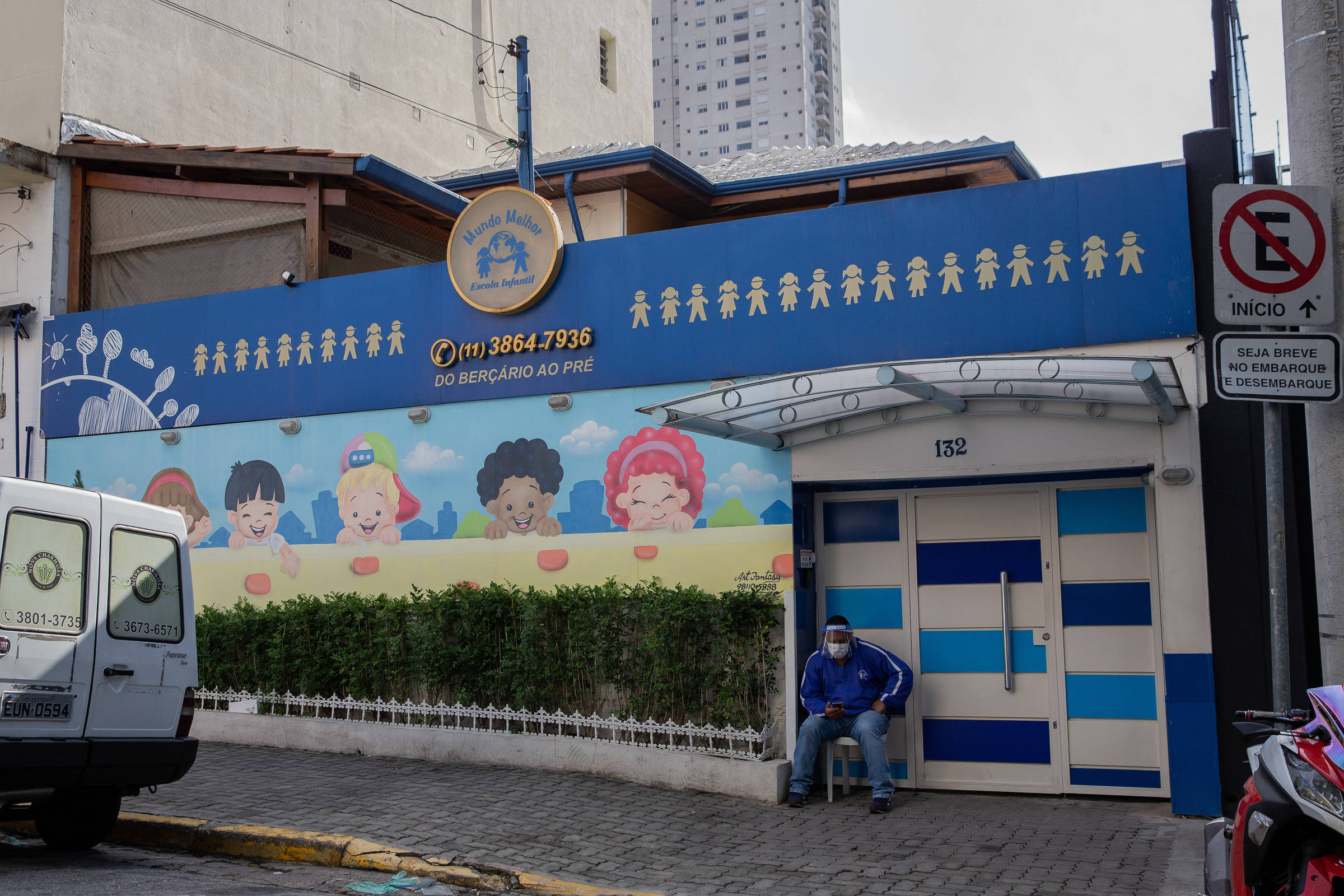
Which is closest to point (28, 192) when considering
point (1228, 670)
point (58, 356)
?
point (58, 356)

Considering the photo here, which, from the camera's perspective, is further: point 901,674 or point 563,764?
point 563,764

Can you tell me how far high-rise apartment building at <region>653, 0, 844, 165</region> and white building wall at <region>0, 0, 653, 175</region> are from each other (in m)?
78.1

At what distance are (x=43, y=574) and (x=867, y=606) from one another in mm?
5937

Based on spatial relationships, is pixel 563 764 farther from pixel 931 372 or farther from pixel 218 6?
pixel 218 6

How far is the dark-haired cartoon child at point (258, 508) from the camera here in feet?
37.6

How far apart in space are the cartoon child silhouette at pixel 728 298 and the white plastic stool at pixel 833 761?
3.64 m

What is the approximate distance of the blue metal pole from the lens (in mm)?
12711

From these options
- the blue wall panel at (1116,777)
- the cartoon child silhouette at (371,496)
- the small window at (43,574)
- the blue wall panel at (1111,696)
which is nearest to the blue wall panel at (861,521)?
the blue wall panel at (1111,696)

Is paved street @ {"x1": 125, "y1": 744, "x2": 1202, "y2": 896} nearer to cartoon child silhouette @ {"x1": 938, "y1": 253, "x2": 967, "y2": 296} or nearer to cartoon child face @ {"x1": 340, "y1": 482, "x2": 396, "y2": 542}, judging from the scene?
cartoon child face @ {"x1": 340, "y1": 482, "x2": 396, "y2": 542}

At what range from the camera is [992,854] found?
6785 millimetres

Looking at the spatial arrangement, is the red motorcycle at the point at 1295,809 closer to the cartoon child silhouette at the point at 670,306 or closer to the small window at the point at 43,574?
the cartoon child silhouette at the point at 670,306

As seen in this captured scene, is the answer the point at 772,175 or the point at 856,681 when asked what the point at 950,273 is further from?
the point at 772,175

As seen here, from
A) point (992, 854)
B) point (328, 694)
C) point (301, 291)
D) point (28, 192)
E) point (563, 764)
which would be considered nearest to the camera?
point (992, 854)

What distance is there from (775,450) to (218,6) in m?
12.1
